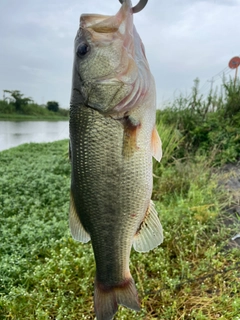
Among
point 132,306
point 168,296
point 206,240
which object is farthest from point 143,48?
point 206,240

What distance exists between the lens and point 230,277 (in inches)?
110

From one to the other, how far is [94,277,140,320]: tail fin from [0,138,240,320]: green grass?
→ 111cm

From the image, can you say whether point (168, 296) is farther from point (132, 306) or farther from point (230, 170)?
point (230, 170)

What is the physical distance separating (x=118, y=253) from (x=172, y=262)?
76.2 inches

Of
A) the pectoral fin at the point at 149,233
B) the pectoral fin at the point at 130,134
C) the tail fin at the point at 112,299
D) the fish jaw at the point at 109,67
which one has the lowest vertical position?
the tail fin at the point at 112,299

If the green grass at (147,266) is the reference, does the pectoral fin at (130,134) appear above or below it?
above

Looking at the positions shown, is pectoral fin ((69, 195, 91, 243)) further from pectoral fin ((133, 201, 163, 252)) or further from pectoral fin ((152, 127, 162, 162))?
pectoral fin ((152, 127, 162, 162))

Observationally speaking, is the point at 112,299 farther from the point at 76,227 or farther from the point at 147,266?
the point at 147,266

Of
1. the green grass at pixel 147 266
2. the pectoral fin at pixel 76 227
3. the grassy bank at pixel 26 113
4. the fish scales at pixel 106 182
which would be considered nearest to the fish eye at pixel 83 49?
the fish scales at pixel 106 182

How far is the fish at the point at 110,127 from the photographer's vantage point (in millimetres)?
1214

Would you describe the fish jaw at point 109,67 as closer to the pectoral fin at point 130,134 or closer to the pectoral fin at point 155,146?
the pectoral fin at point 130,134

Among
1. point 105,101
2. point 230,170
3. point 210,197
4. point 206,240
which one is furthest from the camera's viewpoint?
point 230,170

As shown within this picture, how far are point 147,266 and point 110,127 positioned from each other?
2173 mm

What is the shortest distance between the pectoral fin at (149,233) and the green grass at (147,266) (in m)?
1.25
